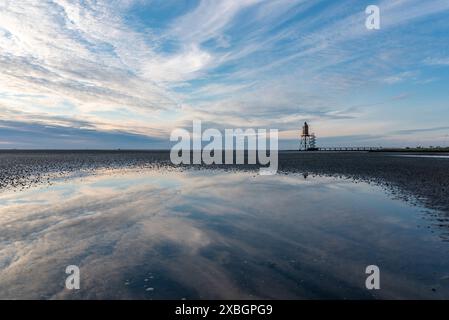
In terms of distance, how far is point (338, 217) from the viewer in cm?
1550

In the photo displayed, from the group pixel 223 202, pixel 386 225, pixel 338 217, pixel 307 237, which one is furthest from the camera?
pixel 223 202

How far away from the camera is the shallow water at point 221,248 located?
7.76 metres

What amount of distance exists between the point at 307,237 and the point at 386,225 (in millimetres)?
4459

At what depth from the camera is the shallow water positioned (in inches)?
305

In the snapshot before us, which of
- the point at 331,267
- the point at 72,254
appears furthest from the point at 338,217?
the point at 72,254

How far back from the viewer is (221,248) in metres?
10.9

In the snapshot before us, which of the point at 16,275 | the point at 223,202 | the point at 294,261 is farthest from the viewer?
Result: the point at 223,202

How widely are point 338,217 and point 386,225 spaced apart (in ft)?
7.42

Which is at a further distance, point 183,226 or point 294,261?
point 183,226
